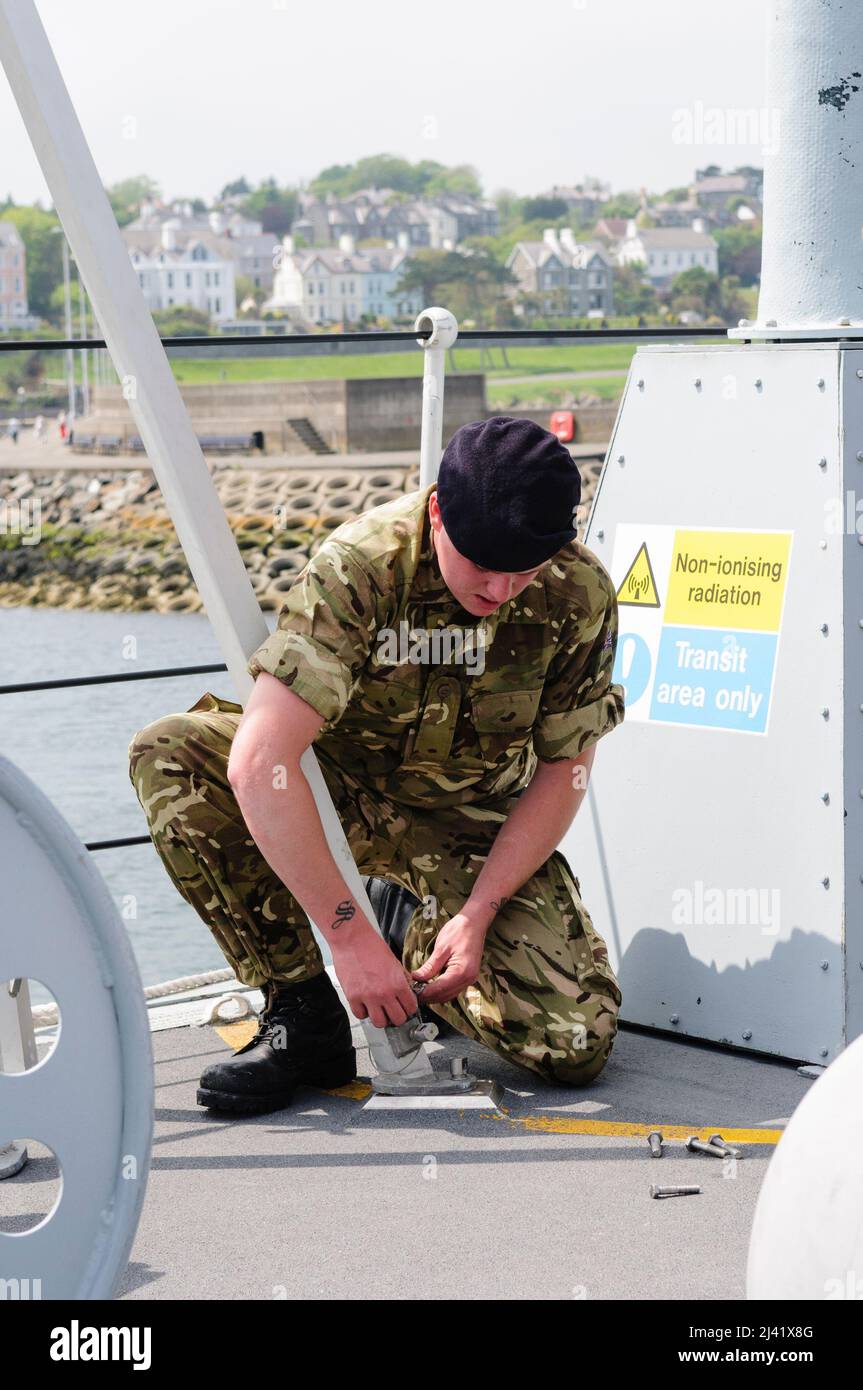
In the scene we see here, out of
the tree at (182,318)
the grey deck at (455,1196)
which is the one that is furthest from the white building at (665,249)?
the grey deck at (455,1196)

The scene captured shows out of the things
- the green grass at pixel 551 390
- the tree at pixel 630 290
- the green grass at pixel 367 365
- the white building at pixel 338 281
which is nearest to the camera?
the green grass at pixel 551 390

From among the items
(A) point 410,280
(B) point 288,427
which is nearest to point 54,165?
(B) point 288,427

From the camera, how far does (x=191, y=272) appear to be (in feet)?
191

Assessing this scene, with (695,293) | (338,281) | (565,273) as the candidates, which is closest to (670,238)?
(565,273)

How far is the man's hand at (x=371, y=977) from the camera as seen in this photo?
8.32ft

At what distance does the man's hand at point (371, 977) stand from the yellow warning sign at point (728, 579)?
86cm

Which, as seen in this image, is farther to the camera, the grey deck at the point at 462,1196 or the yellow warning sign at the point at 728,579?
the yellow warning sign at the point at 728,579

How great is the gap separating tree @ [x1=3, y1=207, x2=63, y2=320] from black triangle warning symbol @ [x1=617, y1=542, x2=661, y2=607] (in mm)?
39464

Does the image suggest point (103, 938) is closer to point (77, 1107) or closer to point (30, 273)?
point (77, 1107)

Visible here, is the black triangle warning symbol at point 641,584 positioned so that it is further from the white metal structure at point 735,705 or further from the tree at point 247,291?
the tree at point 247,291

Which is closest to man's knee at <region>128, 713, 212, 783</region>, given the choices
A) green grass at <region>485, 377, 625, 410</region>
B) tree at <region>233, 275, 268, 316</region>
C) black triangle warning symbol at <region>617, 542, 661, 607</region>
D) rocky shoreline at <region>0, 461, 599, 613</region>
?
black triangle warning symbol at <region>617, 542, 661, 607</region>

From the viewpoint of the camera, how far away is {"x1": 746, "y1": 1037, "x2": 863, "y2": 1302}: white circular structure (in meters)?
1.46

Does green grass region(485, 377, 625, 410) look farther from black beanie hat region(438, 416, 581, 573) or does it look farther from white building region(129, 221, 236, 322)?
black beanie hat region(438, 416, 581, 573)

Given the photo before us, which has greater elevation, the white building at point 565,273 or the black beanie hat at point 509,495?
the white building at point 565,273
